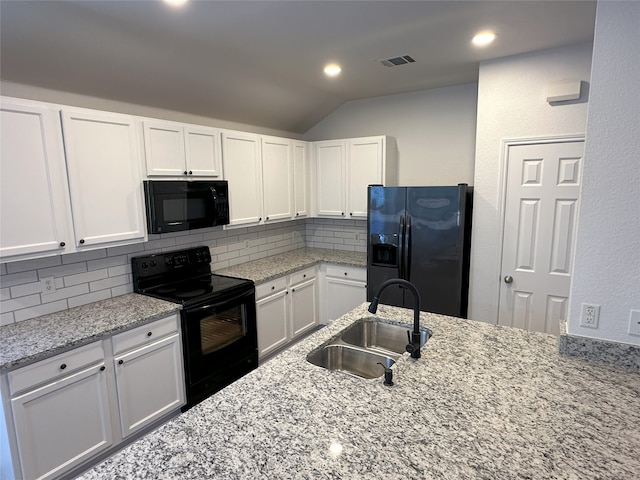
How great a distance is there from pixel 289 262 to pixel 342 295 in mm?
702

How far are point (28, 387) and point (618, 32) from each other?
3.18 metres

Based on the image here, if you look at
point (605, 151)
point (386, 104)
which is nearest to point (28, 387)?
point (605, 151)

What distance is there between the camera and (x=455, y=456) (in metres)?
1.05

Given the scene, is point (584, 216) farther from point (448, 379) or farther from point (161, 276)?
point (161, 276)

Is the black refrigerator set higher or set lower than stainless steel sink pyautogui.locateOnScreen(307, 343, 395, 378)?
higher

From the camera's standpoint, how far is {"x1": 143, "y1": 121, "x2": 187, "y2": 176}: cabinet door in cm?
259

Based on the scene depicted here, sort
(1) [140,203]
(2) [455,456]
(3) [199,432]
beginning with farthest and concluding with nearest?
1. (1) [140,203]
2. (3) [199,432]
3. (2) [455,456]

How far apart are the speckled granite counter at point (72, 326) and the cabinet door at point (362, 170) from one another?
7.40 feet

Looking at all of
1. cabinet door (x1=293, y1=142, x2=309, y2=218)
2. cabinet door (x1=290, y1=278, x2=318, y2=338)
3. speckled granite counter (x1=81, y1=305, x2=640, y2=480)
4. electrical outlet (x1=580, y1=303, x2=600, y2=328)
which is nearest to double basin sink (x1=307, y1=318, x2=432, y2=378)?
speckled granite counter (x1=81, y1=305, x2=640, y2=480)

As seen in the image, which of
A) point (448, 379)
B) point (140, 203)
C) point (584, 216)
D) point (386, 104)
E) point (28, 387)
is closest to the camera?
point (448, 379)

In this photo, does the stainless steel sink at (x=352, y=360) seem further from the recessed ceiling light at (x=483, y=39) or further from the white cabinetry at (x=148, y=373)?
the recessed ceiling light at (x=483, y=39)

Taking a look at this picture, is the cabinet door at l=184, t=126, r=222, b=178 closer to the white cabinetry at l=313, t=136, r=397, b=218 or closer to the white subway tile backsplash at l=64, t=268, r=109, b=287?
the white subway tile backsplash at l=64, t=268, r=109, b=287

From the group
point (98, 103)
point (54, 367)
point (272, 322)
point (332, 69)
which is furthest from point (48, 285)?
point (332, 69)

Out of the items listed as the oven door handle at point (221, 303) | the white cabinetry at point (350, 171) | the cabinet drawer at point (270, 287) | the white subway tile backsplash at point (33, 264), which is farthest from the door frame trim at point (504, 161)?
the white subway tile backsplash at point (33, 264)
